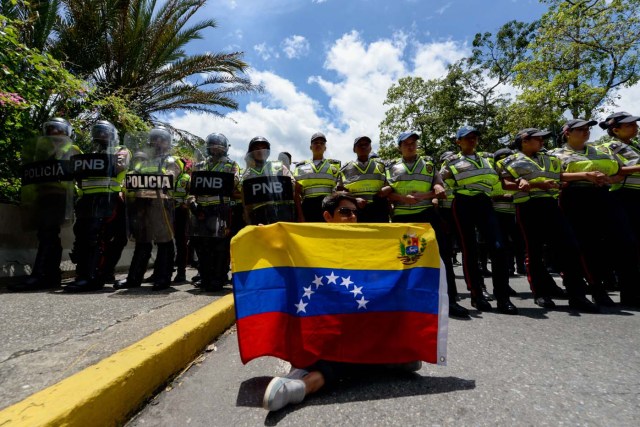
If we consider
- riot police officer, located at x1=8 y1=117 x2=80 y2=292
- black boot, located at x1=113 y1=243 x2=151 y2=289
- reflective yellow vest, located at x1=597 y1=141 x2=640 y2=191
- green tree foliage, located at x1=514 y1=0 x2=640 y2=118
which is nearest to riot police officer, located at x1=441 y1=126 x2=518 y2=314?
reflective yellow vest, located at x1=597 y1=141 x2=640 y2=191

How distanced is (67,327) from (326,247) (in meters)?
2.21

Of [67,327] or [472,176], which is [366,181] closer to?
[472,176]

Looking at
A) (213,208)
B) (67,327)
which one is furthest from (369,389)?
(213,208)

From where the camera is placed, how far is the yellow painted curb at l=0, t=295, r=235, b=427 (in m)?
1.53

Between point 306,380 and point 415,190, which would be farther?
point 415,190

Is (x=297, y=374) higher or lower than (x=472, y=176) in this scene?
lower

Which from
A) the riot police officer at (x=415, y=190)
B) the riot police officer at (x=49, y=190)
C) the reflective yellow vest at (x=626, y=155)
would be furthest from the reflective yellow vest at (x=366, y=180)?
the riot police officer at (x=49, y=190)

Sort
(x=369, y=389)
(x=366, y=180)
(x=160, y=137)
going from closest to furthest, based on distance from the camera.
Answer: (x=369, y=389) < (x=366, y=180) < (x=160, y=137)

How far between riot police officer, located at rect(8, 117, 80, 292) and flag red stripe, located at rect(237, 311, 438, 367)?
14.7 ft

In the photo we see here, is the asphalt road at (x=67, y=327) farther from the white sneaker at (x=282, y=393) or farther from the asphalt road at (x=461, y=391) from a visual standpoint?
the white sneaker at (x=282, y=393)

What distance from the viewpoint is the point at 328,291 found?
244 centimetres

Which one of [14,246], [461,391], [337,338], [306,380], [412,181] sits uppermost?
[412,181]

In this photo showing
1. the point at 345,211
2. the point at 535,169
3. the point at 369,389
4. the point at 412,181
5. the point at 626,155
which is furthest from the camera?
the point at 626,155

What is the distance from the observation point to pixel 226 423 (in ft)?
6.18
